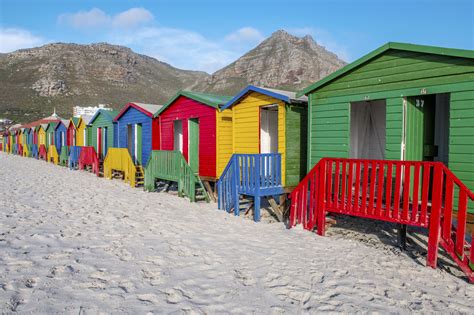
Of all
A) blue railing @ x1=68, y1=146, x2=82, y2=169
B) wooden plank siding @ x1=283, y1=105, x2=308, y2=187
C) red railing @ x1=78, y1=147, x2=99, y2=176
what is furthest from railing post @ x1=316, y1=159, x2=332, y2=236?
blue railing @ x1=68, y1=146, x2=82, y2=169

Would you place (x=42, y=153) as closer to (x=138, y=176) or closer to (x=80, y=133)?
(x=80, y=133)

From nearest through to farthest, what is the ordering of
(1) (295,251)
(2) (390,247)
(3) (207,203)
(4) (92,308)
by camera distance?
1. (4) (92,308)
2. (1) (295,251)
3. (2) (390,247)
4. (3) (207,203)

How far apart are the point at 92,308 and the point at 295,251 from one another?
349 cm

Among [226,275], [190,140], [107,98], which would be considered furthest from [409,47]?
[107,98]

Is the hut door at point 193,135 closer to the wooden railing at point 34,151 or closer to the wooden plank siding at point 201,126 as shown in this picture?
the wooden plank siding at point 201,126

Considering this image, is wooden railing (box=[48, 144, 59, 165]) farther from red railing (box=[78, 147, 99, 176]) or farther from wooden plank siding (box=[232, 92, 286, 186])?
wooden plank siding (box=[232, 92, 286, 186])

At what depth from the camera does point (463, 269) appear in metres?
4.89

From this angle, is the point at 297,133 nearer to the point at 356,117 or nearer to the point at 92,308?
the point at 356,117

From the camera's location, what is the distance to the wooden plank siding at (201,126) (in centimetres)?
1172

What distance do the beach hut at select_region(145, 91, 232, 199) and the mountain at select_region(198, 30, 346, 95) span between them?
266ft

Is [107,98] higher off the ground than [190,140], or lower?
higher

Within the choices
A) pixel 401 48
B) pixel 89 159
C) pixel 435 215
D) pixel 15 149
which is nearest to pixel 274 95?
pixel 401 48

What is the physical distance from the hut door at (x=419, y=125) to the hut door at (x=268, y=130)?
14.8 ft

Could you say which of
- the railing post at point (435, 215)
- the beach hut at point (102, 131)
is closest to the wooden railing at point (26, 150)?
the beach hut at point (102, 131)
